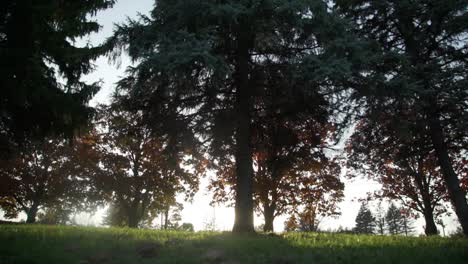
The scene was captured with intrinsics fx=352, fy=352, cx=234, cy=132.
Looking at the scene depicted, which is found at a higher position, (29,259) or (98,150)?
(98,150)

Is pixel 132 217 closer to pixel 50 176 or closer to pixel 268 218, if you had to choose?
pixel 50 176

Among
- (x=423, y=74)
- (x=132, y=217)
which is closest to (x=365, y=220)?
(x=132, y=217)

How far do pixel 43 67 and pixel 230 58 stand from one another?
6.56m

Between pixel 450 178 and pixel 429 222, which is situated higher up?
pixel 450 178

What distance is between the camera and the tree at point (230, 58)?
1030 cm

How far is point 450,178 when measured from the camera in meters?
13.5

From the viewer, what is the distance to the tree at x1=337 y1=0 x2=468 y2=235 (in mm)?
11281

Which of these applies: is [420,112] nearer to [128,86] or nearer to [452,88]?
[452,88]

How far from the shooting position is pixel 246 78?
43.9 feet

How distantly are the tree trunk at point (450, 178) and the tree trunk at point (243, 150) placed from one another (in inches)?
270

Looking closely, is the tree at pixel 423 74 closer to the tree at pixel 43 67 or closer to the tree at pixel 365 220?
the tree at pixel 43 67

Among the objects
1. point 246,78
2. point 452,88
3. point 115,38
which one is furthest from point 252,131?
point 452,88

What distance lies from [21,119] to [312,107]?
33.9 ft

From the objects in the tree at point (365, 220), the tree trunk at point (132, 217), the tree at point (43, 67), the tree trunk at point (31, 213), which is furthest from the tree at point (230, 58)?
the tree at point (365, 220)
